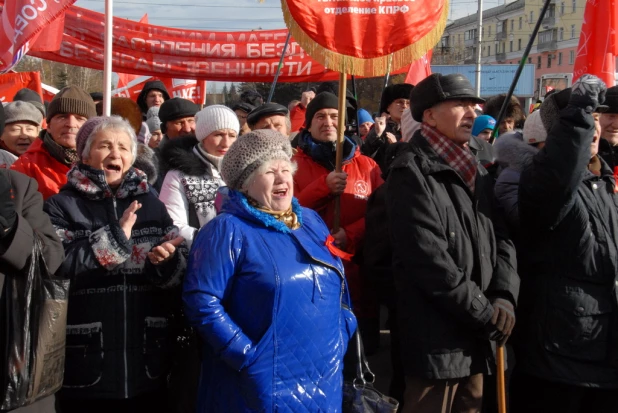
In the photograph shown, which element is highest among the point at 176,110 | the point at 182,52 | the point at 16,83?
the point at 182,52

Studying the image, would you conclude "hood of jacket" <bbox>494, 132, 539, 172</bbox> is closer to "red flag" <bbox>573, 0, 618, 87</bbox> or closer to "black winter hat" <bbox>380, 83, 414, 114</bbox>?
"red flag" <bbox>573, 0, 618, 87</bbox>

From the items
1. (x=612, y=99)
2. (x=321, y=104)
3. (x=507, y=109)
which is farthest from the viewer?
(x=507, y=109)

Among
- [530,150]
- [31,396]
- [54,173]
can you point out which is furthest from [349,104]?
[31,396]

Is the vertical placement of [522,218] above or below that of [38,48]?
below

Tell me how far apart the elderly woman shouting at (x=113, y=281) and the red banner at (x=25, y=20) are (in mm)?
1948

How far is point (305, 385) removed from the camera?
265cm

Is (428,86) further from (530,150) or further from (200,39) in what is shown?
(200,39)

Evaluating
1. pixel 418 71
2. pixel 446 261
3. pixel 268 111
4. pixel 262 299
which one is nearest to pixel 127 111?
pixel 268 111

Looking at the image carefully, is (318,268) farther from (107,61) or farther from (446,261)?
(107,61)

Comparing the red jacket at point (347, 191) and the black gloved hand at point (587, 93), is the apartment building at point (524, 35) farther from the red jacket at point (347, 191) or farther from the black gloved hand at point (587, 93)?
the black gloved hand at point (587, 93)

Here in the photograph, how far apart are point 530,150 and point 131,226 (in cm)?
201

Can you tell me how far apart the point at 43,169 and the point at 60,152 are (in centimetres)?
13

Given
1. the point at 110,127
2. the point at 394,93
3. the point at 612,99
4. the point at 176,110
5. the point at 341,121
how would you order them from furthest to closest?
the point at 394,93 → the point at 176,110 → the point at 612,99 → the point at 341,121 → the point at 110,127

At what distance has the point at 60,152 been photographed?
3609 mm
